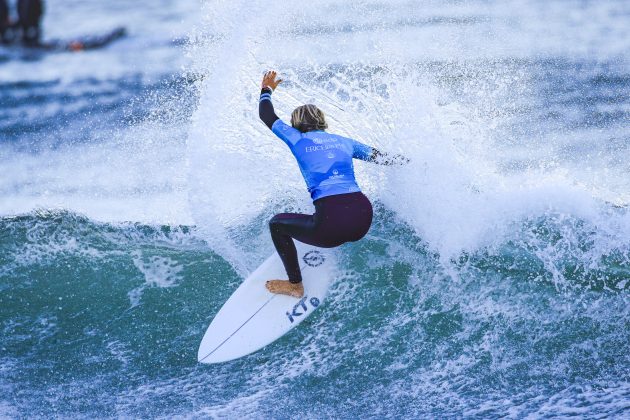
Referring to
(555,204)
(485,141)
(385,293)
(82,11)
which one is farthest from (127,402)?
(82,11)

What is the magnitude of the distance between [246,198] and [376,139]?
132 centimetres

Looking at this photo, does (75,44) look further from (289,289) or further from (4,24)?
(289,289)

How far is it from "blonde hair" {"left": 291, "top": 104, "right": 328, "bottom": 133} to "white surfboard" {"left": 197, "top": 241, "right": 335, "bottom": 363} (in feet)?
3.50

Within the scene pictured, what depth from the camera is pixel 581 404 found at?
16.1ft

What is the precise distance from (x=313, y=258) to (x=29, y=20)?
14.6 metres

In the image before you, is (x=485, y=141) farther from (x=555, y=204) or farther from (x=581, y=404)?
(x=581, y=404)

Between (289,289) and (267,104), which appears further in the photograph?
(289,289)

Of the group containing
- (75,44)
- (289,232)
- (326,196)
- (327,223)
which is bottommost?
(75,44)

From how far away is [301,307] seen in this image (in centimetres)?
573

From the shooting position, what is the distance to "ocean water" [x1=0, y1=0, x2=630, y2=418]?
5262mm

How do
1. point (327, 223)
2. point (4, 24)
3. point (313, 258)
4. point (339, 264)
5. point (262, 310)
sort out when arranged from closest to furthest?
point (327, 223) → point (262, 310) → point (313, 258) → point (339, 264) → point (4, 24)

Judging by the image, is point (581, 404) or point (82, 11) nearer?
point (581, 404)

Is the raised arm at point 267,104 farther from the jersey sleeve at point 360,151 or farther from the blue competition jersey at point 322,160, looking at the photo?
the jersey sleeve at point 360,151

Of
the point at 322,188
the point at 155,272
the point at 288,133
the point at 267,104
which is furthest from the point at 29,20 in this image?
the point at 322,188
